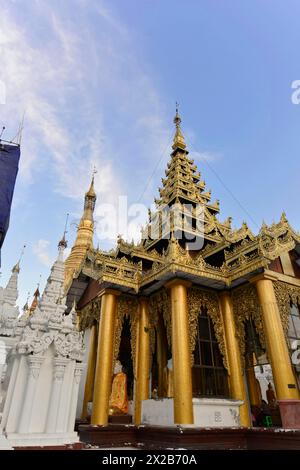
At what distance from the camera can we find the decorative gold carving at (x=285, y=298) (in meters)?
9.15

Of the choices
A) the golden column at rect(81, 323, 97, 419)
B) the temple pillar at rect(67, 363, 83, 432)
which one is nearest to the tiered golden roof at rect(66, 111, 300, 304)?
the golden column at rect(81, 323, 97, 419)

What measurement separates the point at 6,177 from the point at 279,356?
39.2 feet

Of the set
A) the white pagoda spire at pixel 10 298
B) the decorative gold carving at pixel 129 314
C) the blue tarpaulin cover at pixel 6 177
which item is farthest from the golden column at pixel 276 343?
the blue tarpaulin cover at pixel 6 177

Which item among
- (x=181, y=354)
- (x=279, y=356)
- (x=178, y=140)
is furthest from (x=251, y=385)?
(x=178, y=140)

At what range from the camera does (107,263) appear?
33.4 ft

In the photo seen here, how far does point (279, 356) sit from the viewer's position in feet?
26.3

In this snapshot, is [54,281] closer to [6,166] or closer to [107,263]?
[107,263]

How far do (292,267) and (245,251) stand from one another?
1973 millimetres

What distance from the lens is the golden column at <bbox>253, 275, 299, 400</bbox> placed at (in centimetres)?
773

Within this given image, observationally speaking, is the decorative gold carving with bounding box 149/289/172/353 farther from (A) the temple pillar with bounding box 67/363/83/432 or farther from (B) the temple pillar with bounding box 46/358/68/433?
(B) the temple pillar with bounding box 46/358/68/433

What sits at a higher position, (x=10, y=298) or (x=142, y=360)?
(x=10, y=298)

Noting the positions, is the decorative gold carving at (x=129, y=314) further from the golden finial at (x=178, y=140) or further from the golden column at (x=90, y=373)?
the golden finial at (x=178, y=140)

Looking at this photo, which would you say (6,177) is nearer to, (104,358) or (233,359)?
(104,358)

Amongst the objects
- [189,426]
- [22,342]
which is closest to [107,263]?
[189,426]
